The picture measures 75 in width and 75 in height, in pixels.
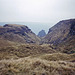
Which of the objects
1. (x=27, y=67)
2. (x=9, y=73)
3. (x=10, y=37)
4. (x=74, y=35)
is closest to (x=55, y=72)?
(x=27, y=67)

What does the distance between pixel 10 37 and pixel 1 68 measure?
79.2 metres

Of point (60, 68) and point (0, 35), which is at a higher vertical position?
point (60, 68)

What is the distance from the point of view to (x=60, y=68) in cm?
870

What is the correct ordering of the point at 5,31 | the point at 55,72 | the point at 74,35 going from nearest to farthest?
the point at 55,72 → the point at 74,35 → the point at 5,31

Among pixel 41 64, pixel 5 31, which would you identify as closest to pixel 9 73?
pixel 41 64

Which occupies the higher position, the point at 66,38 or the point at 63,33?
the point at 63,33

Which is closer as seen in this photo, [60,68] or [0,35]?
[60,68]

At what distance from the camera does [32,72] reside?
25.4 feet

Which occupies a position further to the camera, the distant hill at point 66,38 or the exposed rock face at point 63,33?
the exposed rock face at point 63,33

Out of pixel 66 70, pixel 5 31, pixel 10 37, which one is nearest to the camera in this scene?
pixel 66 70

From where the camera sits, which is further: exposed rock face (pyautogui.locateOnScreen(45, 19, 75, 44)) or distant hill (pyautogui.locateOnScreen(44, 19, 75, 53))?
exposed rock face (pyautogui.locateOnScreen(45, 19, 75, 44))

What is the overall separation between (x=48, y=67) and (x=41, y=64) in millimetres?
722

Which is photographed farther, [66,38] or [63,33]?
[63,33]

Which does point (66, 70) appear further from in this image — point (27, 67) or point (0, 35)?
point (0, 35)
